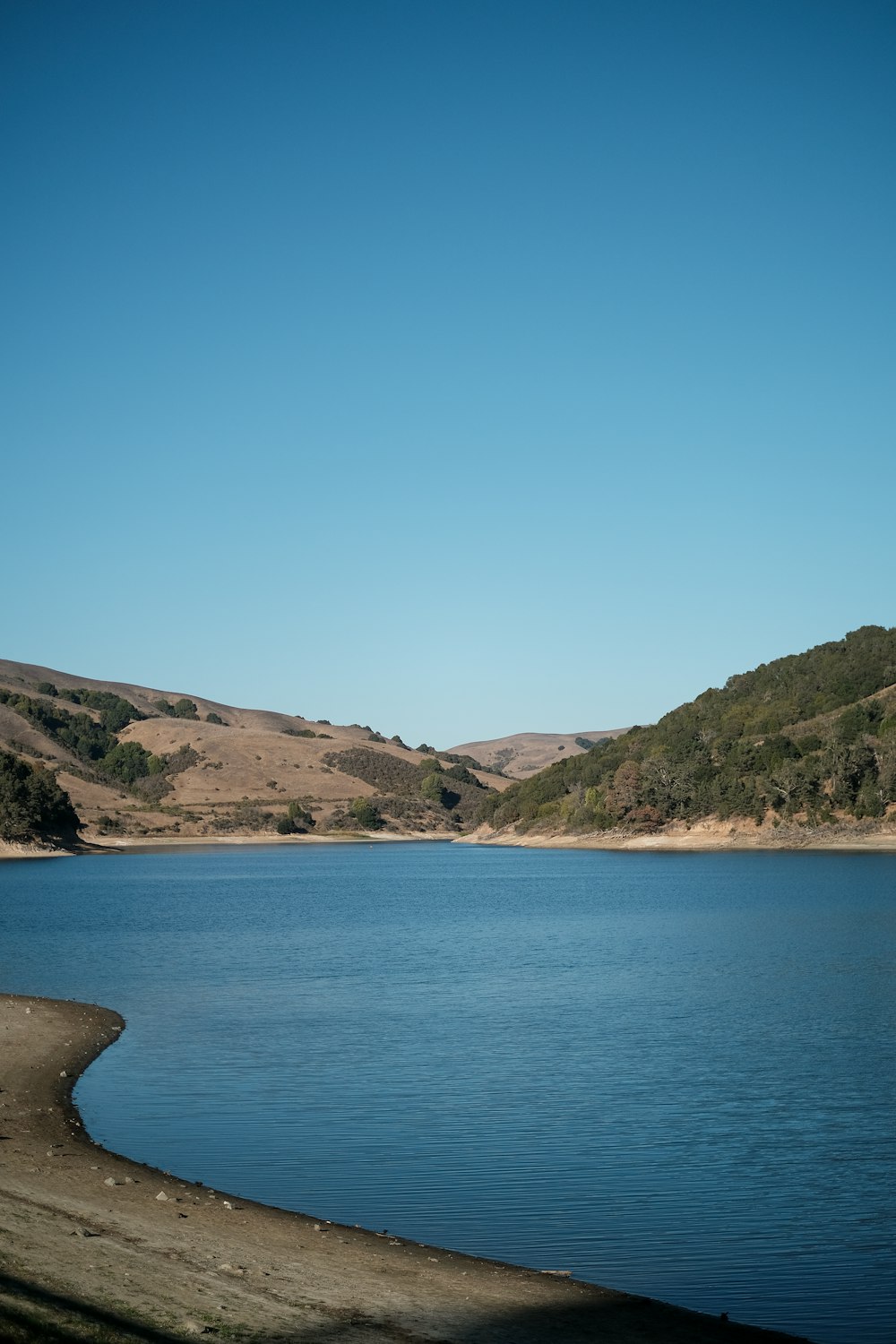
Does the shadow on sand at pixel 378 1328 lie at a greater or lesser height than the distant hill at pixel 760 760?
lesser

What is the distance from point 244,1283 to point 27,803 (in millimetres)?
134346

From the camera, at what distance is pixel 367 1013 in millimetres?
32031

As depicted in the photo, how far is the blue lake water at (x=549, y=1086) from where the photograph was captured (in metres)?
15.2

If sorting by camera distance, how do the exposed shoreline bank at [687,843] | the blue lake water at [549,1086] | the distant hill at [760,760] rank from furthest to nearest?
the distant hill at [760,760], the exposed shoreline bank at [687,843], the blue lake water at [549,1086]

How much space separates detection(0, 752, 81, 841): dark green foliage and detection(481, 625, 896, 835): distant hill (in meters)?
68.3

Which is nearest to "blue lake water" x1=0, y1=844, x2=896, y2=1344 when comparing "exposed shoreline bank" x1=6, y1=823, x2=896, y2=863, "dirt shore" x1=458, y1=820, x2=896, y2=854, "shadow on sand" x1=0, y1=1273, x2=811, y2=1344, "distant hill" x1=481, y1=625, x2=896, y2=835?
"shadow on sand" x1=0, y1=1273, x2=811, y2=1344

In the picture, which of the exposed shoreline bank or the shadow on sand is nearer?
the shadow on sand

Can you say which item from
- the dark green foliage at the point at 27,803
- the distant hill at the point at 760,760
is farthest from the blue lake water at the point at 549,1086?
the dark green foliage at the point at 27,803

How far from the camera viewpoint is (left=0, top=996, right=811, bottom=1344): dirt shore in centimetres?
1112

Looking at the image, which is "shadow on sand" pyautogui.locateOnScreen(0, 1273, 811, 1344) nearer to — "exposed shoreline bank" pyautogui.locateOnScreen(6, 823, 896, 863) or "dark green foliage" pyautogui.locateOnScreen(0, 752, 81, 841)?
"exposed shoreline bank" pyautogui.locateOnScreen(6, 823, 896, 863)

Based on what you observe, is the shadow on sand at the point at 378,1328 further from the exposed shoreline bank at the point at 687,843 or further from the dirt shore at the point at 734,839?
the dirt shore at the point at 734,839

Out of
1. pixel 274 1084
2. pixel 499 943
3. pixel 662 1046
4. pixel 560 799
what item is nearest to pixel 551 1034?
pixel 662 1046

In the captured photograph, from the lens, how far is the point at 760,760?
143375 millimetres

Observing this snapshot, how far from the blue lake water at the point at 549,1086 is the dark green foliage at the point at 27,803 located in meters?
82.7
